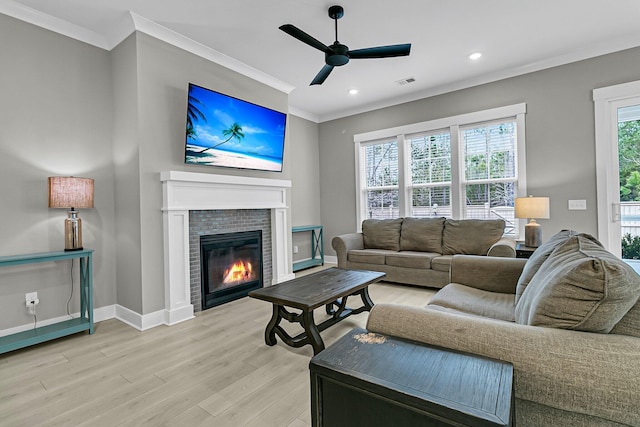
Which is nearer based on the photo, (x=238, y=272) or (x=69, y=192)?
(x=69, y=192)

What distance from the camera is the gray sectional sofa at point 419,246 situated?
385 centimetres

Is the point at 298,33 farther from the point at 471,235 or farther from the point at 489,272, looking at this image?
the point at 471,235

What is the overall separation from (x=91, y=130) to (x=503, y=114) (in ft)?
16.2

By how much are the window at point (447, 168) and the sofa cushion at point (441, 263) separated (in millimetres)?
1071

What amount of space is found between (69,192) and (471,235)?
4401 mm

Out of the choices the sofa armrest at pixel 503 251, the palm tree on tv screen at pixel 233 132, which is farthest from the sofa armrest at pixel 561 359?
the palm tree on tv screen at pixel 233 132

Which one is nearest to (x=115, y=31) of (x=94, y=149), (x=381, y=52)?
(x=94, y=149)

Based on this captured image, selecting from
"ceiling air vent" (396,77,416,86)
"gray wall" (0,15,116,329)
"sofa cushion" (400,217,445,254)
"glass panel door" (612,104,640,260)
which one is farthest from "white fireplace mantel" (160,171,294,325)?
"glass panel door" (612,104,640,260)

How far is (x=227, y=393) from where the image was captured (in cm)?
184

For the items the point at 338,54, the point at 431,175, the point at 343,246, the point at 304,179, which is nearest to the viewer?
the point at 338,54

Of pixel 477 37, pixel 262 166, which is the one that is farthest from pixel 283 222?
pixel 477 37

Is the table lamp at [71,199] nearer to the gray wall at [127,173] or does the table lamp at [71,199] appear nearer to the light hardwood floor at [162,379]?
the gray wall at [127,173]

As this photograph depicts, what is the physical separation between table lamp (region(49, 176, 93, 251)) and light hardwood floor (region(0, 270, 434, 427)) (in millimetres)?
872

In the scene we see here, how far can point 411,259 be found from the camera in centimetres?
402
